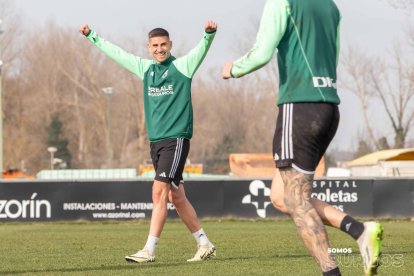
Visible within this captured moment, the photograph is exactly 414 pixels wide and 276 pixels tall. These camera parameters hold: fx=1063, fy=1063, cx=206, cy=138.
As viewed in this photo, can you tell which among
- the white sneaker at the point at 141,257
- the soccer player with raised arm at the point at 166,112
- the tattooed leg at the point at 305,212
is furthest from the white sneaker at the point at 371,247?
the soccer player with raised arm at the point at 166,112

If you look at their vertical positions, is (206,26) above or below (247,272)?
above

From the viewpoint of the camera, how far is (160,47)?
400 inches

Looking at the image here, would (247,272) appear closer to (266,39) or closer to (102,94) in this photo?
(266,39)

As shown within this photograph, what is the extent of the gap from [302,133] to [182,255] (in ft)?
15.3

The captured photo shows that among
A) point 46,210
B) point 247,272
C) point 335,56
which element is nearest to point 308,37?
point 335,56

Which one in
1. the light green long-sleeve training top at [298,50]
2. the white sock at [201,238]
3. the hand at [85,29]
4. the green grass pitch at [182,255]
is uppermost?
the hand at [85,29]

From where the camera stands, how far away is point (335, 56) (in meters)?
6.83

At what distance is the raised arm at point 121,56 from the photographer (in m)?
10.4

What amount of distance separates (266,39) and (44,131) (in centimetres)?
7623

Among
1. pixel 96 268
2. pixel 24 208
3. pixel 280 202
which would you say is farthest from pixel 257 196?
pixel 280 202

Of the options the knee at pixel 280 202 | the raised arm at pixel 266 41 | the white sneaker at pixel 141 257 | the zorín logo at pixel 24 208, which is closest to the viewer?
the raised arm at pixel 266 41

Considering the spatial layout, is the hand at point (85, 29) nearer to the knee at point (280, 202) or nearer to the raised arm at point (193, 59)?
the raised arm at point (193, 59)

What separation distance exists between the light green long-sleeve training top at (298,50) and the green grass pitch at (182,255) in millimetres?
2308

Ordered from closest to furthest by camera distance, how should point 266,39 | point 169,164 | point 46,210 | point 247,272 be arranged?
point 266,39 < point 247,272 < point 169,164 < point 46,210
